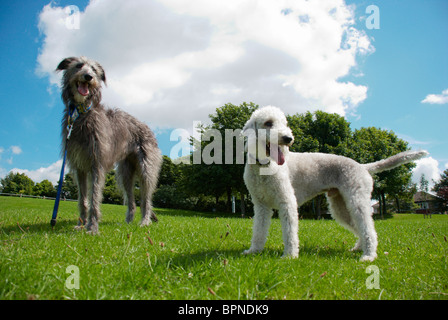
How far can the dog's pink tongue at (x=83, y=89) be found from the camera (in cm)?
550

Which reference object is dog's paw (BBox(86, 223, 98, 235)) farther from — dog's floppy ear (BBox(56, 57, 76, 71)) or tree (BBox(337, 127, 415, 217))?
tree (BBox(337, 127, 415, 217))

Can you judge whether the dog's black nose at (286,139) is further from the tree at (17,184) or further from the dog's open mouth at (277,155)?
the tree at (17,184)

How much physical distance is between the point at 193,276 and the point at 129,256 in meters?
1.12

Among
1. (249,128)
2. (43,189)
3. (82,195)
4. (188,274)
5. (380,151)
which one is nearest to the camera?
(188,274)

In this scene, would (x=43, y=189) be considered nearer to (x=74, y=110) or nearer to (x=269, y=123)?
(x=74, y=110)

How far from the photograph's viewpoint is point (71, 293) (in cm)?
234

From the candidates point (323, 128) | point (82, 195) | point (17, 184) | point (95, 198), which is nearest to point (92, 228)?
point (95, 198)

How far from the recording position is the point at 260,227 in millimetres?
4309

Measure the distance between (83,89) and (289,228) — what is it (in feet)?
16.0

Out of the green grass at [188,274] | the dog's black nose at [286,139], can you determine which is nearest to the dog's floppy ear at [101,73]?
the green grass at [188,274]
